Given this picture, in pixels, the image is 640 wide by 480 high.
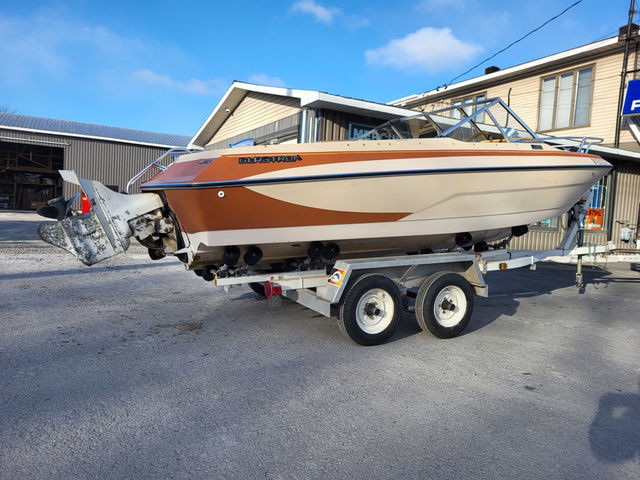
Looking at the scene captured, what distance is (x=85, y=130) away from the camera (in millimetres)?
24562

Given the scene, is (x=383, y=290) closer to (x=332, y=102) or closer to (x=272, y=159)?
(x=272, y=159)

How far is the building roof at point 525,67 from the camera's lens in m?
12.8

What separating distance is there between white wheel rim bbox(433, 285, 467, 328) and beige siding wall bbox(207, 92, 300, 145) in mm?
6562

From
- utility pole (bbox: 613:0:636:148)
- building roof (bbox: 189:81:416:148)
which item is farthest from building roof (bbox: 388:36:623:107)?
building roof (bbox: 189:81:416:148)

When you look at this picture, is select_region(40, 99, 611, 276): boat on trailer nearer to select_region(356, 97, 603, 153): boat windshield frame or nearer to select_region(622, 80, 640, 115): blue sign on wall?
select_region(356, 97, 603, 153): boat windshield frame

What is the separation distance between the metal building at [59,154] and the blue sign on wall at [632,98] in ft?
71.7

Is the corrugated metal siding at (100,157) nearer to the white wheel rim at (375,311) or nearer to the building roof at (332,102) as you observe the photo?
the building roof at (332,102)

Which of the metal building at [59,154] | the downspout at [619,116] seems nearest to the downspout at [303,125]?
the downspout at [619,116]

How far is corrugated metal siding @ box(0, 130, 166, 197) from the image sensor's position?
22734mm

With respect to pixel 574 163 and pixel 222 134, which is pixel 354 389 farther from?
pixel 222 134

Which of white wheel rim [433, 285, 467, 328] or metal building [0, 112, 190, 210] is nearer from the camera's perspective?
white wheel rim [433, 285, 467, 328]

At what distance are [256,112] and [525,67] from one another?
958 cm

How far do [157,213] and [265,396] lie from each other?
2.55m

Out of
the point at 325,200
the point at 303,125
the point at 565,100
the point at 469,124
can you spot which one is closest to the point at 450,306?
the point at 325,200
